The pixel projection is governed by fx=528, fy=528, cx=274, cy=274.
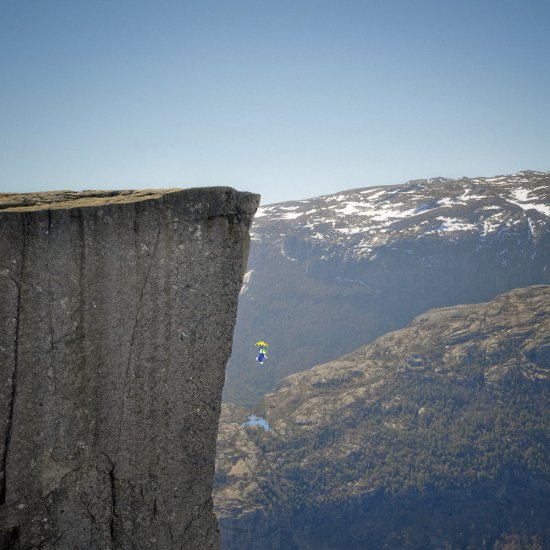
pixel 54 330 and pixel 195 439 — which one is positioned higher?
pixel 54 330

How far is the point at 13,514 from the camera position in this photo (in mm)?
6734

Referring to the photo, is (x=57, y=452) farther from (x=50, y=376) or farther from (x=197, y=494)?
(x=197, y=494)

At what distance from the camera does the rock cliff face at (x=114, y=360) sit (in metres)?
6.69

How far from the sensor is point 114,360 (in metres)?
7.07

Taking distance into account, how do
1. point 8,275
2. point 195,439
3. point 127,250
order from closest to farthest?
point 8,275 → point 127,250 → point 195,439

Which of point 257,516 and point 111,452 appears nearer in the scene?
point 111,452

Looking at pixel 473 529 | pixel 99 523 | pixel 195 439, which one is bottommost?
pixel 473 529

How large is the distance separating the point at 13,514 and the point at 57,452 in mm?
890

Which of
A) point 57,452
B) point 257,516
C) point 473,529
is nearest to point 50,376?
point 57,452

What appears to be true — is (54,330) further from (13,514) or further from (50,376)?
(13,514)

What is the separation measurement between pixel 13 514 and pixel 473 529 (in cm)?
21943

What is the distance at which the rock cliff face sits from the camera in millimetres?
6688

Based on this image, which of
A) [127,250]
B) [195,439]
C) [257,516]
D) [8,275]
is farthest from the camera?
[257,516]

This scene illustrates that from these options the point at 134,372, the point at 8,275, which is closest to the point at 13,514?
the point at 134,372
